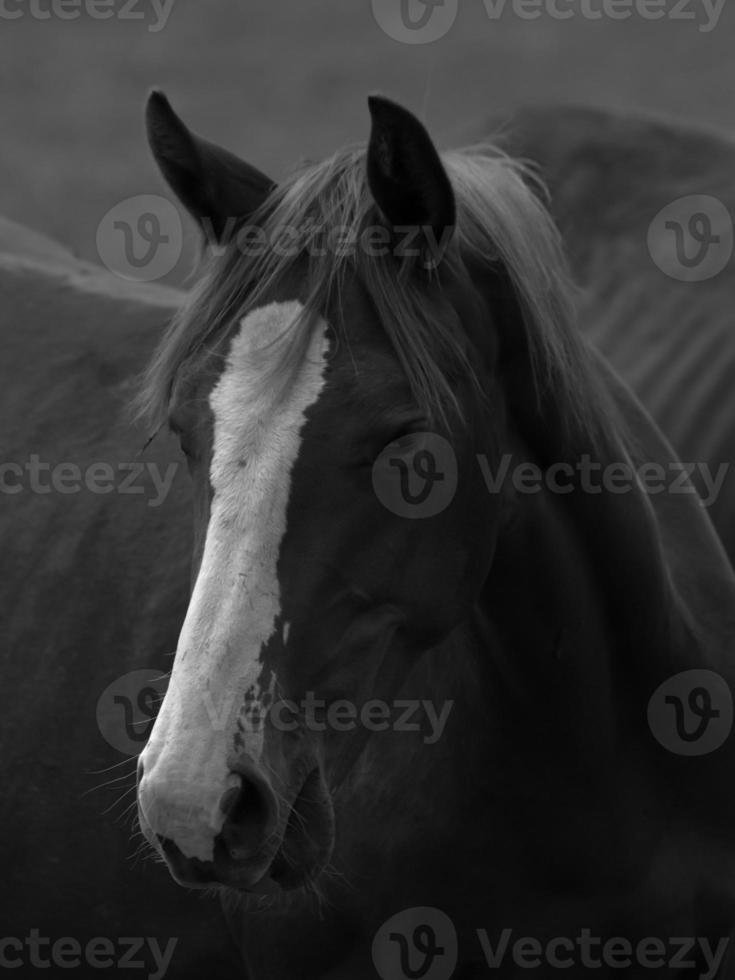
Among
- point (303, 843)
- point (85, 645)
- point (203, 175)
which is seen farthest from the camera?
point (85, 645)

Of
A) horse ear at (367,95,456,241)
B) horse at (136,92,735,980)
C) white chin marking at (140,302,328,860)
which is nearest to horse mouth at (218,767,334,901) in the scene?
horse at (136,92,735,980)

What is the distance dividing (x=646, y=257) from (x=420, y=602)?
2.54 meters

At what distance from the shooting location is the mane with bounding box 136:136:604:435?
194cm

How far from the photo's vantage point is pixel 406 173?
1.97 m

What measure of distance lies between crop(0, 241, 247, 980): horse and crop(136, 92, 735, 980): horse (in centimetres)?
33

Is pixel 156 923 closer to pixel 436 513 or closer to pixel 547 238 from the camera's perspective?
pixel 436 513

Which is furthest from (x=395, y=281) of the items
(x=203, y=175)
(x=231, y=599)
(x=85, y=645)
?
(x=85, y=645)

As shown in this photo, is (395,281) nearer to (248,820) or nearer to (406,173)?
(406,173)

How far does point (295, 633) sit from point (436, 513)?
0.25 metres

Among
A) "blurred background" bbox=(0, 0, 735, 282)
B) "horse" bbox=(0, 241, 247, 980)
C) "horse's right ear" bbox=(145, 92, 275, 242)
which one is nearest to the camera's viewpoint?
"horse's right ear" bbox=(145, 92, 275, 242)

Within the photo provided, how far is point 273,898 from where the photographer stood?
1949 millimetres

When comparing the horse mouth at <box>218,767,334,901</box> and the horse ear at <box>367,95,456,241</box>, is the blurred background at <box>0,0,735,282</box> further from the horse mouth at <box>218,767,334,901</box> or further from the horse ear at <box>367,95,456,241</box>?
the horse mouth at <box>218,767,334,901</box>

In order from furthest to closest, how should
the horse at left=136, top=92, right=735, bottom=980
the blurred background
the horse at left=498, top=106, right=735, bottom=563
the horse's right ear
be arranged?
the blurred background < the horse at left=498, top=106, right=735, bottom=563 < the horse's right ear < the horse at left=136, top=92, right=735, bottom=980

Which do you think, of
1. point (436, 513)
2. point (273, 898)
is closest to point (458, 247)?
point (436, 513)
